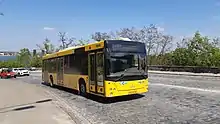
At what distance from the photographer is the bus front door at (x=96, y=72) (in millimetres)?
14870

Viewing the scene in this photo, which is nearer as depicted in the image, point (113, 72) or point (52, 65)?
point (113, 72)

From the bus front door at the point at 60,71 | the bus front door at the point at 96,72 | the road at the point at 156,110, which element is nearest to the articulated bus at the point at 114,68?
the bus front door at the point at 96,72

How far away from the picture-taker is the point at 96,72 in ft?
50.6

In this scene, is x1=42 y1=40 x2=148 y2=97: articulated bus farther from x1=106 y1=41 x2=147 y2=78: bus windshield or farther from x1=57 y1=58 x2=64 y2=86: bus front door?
x1=57 y1=58 x2=64 y2=86: bus front door

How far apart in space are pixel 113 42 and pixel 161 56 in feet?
120

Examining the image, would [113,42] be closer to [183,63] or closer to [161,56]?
[183,63]

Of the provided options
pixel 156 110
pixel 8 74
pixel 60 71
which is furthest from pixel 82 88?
pixel 8 74

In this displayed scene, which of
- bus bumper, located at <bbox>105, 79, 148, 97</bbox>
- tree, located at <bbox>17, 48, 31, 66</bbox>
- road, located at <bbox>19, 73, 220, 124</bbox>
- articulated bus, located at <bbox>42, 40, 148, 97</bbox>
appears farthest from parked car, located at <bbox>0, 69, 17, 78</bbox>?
bus bumper, located at <bbox>105, 79, 148, 97</bbox>

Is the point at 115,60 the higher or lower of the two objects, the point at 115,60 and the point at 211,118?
the higher

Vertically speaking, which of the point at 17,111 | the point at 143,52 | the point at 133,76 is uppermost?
the point at 143,52

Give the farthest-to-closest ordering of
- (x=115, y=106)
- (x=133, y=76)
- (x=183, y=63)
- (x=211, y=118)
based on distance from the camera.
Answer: (x=183, y=63), (x=133, y=76), (x=115, y=106), (x=211, y=118)

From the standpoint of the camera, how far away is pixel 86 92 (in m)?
17.5

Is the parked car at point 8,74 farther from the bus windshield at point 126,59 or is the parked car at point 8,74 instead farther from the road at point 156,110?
the bus windshield at point 126,59

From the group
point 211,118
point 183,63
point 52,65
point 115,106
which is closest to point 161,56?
point 183,63
